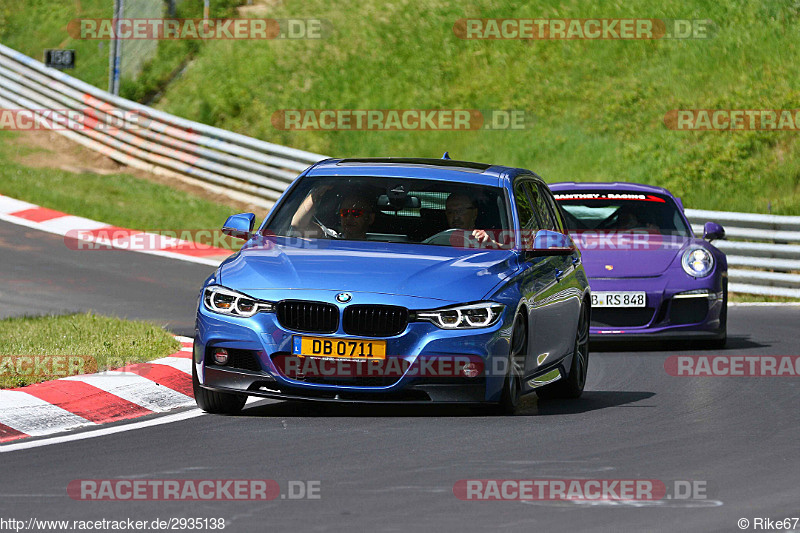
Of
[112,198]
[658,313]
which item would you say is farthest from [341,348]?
[112,198]

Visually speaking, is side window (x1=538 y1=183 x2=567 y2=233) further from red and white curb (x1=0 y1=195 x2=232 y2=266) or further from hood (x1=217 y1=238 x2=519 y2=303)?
red and white curb (x1=0 y1=195 x2=232 y2=266)

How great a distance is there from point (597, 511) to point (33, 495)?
2357mm

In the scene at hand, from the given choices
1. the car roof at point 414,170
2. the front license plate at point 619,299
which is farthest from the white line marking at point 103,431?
the front license plate at point 619,299

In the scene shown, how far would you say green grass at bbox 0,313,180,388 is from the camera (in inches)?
396

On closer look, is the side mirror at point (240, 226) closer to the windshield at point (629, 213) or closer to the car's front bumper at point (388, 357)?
the car's front bumper at point (388, 357)

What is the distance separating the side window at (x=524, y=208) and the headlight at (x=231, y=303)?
2000mm

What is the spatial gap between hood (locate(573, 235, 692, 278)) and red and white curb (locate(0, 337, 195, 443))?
Result: 4.48 meters

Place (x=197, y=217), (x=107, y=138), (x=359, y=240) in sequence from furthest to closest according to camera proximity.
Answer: (x=107, y=138) → (x=197, y=217) → (x=359, y=240)

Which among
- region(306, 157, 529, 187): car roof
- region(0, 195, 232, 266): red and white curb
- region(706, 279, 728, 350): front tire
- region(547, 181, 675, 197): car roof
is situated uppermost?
region(306, 157, 529, 187): car roof

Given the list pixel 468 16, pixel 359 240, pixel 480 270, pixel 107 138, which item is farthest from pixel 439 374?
pixel 468 16

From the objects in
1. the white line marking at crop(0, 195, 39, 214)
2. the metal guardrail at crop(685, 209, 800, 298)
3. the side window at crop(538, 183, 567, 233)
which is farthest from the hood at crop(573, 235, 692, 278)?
the white line marking at crop(0, 195, 39, 214)

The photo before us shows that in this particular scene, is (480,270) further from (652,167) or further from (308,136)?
(308,136)

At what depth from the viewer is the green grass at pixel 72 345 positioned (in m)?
10.1

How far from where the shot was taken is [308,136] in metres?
31.1
